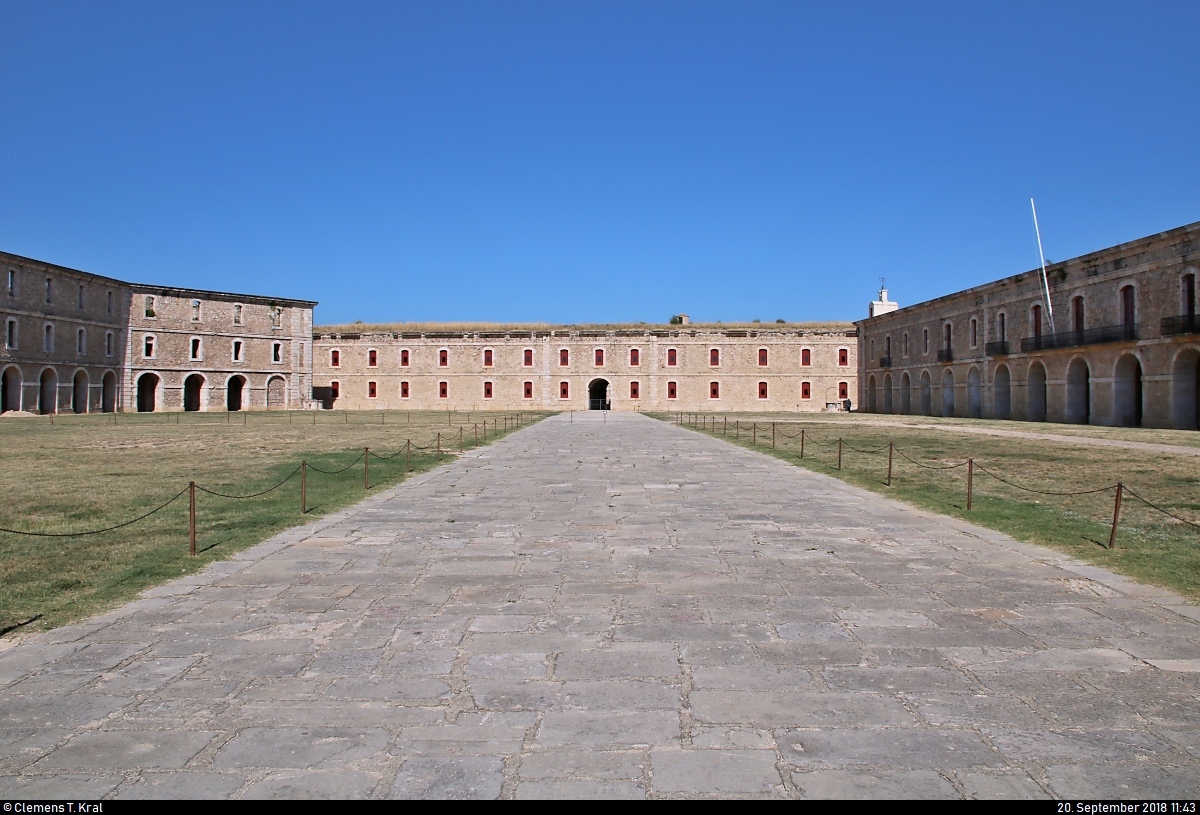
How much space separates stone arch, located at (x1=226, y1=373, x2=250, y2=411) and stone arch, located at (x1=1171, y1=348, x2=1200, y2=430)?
171 ft

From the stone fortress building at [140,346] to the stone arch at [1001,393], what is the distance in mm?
45117

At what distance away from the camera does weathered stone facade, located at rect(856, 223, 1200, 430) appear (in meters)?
26.8

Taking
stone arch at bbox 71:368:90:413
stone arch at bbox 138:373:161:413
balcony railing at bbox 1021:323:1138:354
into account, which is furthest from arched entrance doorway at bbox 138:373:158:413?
balcony railing at bbox 1021:323:1138:354

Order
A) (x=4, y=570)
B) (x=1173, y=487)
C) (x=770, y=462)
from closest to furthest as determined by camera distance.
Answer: (x=4, y=570) < (x=1173, y=487) < (x=770, y=462)

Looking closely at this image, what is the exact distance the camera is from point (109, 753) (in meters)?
2.94

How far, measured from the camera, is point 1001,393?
3812cm

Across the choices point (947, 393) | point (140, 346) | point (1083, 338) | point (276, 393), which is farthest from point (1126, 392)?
point (140, 346)

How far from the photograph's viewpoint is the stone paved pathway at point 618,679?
2.78 metres

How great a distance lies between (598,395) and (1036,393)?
106ft

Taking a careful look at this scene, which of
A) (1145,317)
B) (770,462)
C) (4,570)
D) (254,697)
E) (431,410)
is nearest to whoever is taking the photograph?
(254,697)

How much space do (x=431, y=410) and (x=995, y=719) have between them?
55.6 meters

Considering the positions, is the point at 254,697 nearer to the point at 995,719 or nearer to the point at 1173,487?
the point at 995,719

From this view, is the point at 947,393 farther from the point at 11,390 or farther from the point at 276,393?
the point at 11,390
